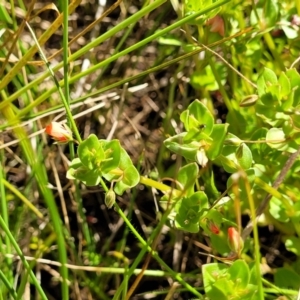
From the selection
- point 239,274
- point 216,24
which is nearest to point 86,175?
point 239,274

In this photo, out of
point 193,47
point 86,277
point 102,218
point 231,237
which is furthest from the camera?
point 102,218

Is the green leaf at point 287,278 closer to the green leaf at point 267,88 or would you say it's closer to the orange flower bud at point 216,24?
the green leaf at point 267,88

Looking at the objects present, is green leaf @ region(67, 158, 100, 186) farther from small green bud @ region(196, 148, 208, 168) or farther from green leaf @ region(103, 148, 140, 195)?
small green bud @ region(196, 148, 208, 168)

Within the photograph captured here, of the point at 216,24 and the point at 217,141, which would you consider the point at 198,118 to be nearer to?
the point at 217,141

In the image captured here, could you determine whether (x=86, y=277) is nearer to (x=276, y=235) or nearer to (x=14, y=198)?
(x=14, y=198)

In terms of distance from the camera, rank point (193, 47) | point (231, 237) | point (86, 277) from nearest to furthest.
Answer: point (231, 237) < point (193, 47) < point (86, 277)

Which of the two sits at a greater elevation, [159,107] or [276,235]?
[159,107]

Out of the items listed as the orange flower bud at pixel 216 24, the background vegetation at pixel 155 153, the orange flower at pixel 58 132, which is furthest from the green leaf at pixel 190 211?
the orange flower bud at pixel 216 24

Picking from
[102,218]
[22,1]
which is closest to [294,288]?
[102,218]
